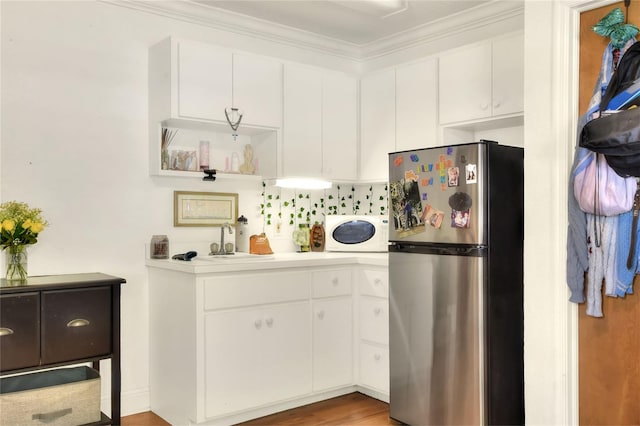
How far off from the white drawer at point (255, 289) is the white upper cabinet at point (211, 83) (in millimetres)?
1042

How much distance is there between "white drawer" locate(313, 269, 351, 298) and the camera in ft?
11.6

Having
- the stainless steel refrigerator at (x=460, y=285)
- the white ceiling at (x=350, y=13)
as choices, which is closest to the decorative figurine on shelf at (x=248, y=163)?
the white ceiling at (x=350, y=13)

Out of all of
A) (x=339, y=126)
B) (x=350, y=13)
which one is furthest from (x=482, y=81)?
(x=339, y=126)

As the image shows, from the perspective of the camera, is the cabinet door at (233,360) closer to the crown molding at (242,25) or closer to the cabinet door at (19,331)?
the cabinet door at (19,331)

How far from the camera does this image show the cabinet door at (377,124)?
4066mm

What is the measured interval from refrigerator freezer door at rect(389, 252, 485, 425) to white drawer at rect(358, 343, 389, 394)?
0.23 meters

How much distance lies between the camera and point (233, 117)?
142 inches

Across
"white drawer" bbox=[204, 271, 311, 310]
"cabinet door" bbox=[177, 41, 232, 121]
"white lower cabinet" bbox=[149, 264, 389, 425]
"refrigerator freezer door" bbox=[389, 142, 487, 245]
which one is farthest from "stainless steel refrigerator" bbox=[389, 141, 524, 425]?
"cabinet door" bbox=[177, 41, 232, 121]

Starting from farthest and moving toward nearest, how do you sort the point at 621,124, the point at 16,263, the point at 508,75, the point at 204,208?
1. the point at 204,208
2. the point at 508,75
3. the point at 16,263
4. the point at 621,124

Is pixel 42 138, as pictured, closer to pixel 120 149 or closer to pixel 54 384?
pixel 120 149

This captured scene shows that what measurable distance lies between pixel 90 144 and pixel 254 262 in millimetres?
1215

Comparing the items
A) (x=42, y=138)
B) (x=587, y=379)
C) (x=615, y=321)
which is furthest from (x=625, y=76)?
(x=42, y=138)

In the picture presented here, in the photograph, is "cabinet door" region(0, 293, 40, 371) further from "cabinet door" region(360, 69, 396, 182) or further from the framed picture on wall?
"cabinet door" region(360, 69, 396, 182)

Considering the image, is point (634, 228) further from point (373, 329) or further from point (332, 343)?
point (332, 343)
